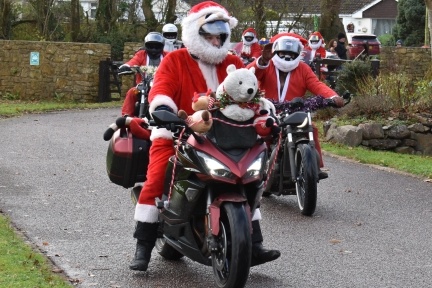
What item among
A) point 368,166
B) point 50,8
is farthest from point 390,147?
point 50,8

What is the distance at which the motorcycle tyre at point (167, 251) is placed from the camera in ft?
27.5

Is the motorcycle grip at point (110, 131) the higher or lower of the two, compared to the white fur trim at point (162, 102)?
lower

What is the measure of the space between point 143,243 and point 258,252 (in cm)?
87

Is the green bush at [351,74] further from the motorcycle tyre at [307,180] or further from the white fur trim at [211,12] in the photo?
the white fur trim at [211,12]

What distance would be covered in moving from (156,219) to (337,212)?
12.1 feet

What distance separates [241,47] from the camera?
25578 millimetres

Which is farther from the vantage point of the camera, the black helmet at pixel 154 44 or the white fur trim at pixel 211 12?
the black helmet at pixel 154 44

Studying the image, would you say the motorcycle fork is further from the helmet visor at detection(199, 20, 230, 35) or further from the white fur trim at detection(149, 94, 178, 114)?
the white fur trim at detection(149, 94, 178, 114)

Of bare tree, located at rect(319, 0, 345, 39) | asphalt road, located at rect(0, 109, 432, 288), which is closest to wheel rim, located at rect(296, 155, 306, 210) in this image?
asphalt road, located at rect(0, 109, 432, 288)

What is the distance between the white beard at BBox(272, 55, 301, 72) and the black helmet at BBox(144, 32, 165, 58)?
3.92m

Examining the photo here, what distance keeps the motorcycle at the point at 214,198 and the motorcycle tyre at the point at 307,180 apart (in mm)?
3363

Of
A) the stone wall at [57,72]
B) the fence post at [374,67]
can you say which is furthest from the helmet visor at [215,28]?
the stone wall at [57,72]

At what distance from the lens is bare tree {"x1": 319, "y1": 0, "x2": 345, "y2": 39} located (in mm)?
34312

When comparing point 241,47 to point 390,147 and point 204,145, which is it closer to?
point 390,147
